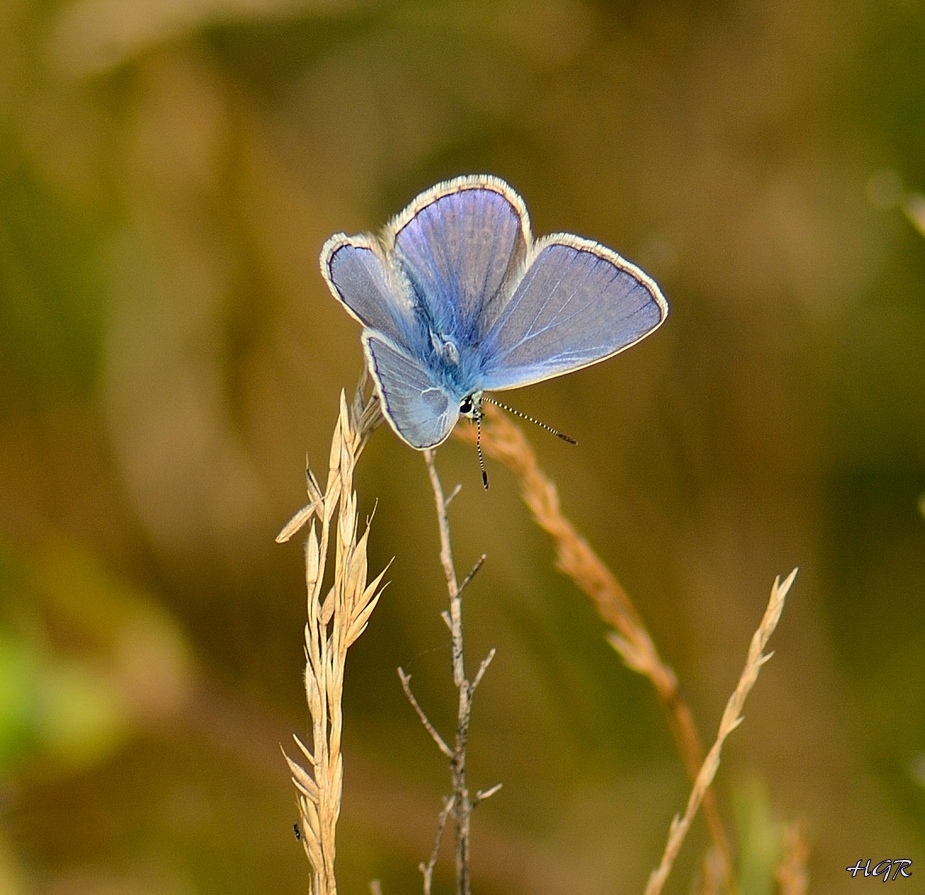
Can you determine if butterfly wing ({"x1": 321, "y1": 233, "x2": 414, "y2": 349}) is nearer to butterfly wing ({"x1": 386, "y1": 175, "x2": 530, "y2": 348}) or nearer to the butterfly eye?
butterfly wing ({"x1": 386, "y1": 175, "x2": 530, "y2": 348})

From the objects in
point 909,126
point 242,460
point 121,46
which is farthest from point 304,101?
point 909,126

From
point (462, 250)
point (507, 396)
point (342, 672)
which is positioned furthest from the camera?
point (507, 396)

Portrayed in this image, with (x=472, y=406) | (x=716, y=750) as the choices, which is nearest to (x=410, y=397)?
(x=472, y=406)

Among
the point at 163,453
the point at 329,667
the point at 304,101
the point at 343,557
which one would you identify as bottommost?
the point at 329,667

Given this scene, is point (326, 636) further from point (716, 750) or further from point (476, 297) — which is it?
point (476, 297)

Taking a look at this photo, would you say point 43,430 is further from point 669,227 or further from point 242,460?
point 669,227

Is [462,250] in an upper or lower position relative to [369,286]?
upper

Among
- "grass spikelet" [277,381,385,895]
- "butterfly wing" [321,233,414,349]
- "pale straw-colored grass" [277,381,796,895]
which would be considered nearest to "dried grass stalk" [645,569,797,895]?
"pale straw-colored grass" [277,381,796,895]
